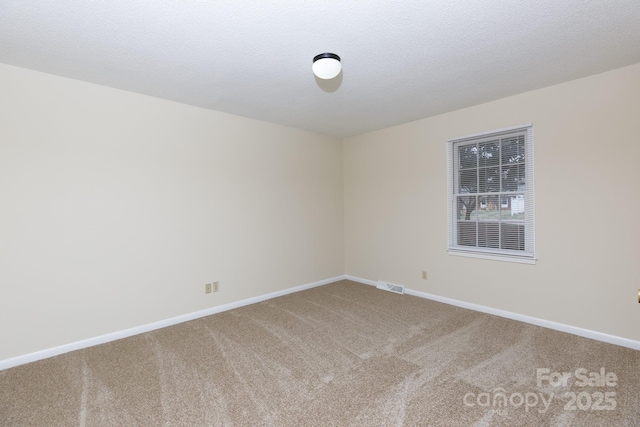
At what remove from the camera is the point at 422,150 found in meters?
4.37

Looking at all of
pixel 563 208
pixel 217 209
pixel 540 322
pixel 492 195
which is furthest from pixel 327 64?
pixel 540 322

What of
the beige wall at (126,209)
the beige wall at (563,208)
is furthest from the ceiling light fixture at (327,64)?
the beige wall at (563,208)

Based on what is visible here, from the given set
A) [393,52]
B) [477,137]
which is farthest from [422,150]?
[393,52]

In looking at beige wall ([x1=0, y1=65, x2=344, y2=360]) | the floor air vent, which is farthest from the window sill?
beige wall ([x1=0, y1=65, x2=344, y2=360])

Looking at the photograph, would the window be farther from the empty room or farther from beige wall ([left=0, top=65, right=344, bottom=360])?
beige wall ([left=0, top=65, right=344, bottom=360])

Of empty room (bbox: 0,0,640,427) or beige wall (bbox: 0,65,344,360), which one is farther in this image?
beige wall (bbox: 0,65,344,360)

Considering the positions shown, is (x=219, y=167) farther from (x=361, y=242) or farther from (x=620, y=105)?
(x=620, y=105)

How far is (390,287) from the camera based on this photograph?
4.76 metres

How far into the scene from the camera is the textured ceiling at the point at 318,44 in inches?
77.1

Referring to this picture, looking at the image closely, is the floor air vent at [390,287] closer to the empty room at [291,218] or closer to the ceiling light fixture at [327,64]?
the empty room at [291,218]

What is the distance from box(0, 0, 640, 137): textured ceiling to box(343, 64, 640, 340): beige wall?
295mm

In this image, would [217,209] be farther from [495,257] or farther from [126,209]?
[495,257]

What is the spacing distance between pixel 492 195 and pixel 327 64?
2.62 metres

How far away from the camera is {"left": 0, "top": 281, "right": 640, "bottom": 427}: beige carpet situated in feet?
6.44
